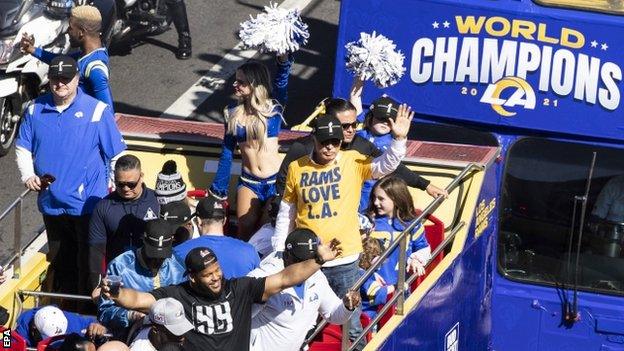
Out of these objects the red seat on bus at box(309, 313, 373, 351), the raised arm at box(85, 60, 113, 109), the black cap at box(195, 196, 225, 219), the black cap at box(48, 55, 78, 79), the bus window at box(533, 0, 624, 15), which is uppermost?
the bus window at box(533, 0, 624, 15)

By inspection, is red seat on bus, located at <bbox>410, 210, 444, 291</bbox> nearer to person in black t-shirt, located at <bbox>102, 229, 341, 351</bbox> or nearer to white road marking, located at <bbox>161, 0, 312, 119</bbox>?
person in black t-shirt, located at <bbox>102, 229, 341, 351</bbox>

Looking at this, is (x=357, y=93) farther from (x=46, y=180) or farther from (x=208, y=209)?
(x=46, y=180)

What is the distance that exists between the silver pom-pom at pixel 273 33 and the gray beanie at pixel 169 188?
1426 millimetres

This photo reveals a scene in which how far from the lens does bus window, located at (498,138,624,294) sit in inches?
435

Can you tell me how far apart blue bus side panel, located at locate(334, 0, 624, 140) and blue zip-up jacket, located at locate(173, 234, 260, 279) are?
2.67 m

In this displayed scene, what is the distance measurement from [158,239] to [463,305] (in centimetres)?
287

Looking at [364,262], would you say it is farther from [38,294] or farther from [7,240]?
[7,240]

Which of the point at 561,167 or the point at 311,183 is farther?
the point at 561,167

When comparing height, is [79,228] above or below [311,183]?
below

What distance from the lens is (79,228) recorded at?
409 inches

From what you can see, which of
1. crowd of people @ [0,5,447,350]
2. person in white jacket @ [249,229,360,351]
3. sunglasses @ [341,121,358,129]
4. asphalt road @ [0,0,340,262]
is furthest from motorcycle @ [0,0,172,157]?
person in white jacket @ [249,229,360,351]

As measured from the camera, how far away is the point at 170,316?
313 inches

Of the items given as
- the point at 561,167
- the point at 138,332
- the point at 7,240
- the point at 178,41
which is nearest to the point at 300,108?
the point at 178,41

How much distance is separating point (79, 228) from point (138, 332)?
6.59 ft
